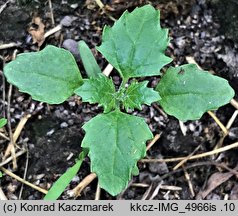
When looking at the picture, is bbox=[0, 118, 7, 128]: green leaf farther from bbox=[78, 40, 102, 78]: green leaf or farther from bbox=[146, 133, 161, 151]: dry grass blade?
bbox=[146, 133, 161, 151]: dry grass blade

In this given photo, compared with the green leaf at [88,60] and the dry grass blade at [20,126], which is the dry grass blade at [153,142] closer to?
the green leaf at [88,60]

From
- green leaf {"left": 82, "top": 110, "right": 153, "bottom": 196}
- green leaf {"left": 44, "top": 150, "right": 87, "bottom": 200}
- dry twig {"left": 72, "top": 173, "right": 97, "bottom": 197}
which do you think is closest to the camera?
green leaf {"left": 82, "top": 110, "right": 153, "bottom": 196}

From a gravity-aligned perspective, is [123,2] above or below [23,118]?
above

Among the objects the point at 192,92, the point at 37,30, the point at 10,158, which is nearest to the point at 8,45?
the point at 37,30

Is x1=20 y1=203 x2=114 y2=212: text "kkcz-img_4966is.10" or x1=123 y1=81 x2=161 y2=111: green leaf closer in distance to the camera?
x1=123 y1=81 x2=161 y2=111: green leaf

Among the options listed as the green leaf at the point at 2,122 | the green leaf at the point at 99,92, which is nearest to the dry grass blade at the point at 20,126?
the green leaf at the point at 2,122

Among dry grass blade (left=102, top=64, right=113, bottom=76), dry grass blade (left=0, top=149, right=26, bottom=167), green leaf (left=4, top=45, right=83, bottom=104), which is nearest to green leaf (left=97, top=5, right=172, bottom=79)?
green leaf (left=4, top=45, right=83, bottom=104)

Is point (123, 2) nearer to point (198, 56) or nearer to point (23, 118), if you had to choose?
point (198, 56)

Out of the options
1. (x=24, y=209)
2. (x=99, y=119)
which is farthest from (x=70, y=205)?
(x=99, y=119)
